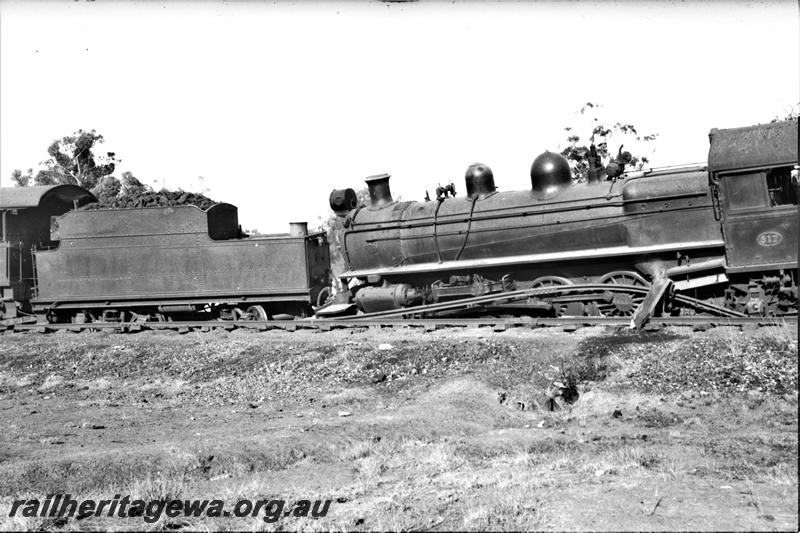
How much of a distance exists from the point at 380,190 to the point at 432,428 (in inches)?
297

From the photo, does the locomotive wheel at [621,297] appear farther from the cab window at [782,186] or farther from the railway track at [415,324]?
the cab window at [782,186]

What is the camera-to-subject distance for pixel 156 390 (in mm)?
10422

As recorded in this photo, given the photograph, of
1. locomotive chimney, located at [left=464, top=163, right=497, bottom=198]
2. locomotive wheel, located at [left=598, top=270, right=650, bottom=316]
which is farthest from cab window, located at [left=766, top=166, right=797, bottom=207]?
locomotive chimney, located at [left=464, top=163, right=497, bottom=198]

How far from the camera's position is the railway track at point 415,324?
32.6 feet

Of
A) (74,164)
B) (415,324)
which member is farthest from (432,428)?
(74,164)

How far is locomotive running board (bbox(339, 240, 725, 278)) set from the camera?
1109 cm

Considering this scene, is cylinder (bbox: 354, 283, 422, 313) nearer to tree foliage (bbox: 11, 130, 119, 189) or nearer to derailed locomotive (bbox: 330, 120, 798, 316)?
derailed locomotive (bbox: 330, 120, 798, 316)

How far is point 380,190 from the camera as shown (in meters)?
14.1

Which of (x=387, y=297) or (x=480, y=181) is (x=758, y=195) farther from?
(x=387, y=297)

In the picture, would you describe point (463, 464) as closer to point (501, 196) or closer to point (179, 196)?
point (501, 196)

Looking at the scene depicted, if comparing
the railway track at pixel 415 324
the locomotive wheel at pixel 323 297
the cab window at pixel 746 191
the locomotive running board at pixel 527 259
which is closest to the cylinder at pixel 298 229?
the locomotive wheel at pixel 323 297

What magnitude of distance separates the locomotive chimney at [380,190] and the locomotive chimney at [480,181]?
165 centimetres

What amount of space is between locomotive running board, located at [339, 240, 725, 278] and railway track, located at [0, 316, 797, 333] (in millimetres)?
991

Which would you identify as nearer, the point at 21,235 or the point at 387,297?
the point at 387,297
